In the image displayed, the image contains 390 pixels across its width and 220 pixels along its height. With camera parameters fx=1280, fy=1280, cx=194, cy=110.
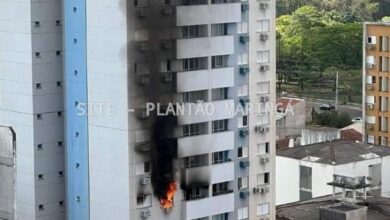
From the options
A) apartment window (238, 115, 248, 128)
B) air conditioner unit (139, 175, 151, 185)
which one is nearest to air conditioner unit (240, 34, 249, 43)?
apartment window (238, 115, 248, 128)

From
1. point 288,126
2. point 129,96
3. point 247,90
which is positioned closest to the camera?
point 129,96

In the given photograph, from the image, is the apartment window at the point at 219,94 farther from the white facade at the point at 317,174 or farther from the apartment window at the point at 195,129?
the white facade at the point at 317,174

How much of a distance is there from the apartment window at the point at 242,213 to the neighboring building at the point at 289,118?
13237mm

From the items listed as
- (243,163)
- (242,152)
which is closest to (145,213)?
(243,163)

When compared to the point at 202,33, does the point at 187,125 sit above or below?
below

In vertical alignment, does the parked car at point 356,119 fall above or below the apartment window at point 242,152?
below

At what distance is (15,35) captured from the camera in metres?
19.2

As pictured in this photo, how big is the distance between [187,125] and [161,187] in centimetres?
106

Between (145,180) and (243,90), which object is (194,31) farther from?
(145,180)

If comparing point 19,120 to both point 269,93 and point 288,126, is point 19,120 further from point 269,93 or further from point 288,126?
point 288,126

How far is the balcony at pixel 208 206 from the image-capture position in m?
19.6

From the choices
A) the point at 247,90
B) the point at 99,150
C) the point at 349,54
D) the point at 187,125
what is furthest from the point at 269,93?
the point at 349,54

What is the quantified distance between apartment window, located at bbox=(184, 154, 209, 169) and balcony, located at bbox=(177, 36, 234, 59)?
1.56 meters

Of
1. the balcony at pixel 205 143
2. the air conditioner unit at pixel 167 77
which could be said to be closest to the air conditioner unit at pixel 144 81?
the air conditioner unit at pixel 167 77
